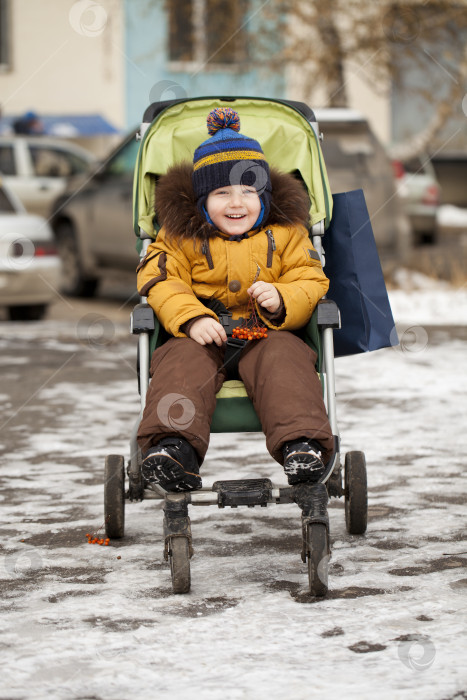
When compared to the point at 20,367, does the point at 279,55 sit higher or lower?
higher

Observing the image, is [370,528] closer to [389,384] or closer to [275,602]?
[275,602]

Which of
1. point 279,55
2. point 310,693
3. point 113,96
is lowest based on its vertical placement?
point 310,693

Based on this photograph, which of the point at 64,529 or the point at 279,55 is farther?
the point at 279,55

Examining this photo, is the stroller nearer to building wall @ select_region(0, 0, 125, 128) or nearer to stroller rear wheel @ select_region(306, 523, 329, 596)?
stroller rear wheel @ select_region(306, 523, 329, 596)

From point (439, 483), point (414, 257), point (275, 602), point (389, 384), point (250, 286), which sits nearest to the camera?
point (275, 602)

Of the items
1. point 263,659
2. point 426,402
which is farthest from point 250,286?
point 426,402

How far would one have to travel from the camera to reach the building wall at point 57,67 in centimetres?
2472

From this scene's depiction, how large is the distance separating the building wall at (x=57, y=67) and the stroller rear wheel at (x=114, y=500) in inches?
850

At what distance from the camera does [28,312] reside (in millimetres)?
10805

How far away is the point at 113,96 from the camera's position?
82.5ft

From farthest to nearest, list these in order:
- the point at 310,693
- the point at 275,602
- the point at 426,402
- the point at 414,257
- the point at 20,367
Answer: the point at 414,257 < the point at 20,367 < the point at 426,402 < the point at 275,602 < the point at 310,693

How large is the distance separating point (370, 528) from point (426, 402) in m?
2.48

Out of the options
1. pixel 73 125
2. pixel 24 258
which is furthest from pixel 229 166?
pixel 73 125

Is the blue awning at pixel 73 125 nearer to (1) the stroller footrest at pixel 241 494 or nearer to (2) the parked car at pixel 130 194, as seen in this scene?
(2) the parked car at pixel 130 194
